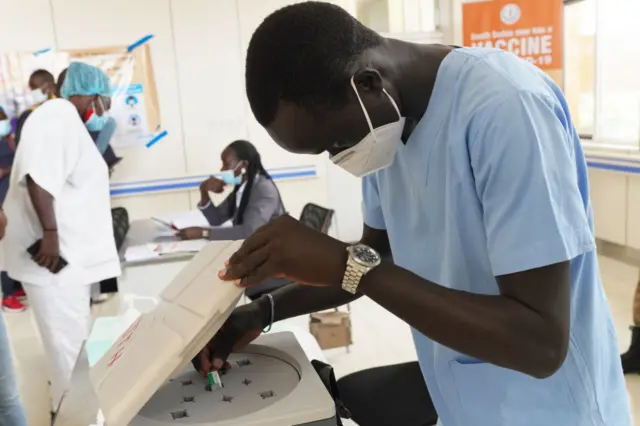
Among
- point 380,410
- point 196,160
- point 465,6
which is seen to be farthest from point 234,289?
point 196,160

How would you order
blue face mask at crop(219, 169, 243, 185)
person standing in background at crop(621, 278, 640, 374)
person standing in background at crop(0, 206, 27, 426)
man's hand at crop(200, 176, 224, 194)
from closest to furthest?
person standing in background at crop(0, 206, 27, 426)
person standing in background at crop(621, 278, 640, 374)
blue face mask at crop(219, 169, 243, 185)
man's hand at crop(200, 176, 224, 194)

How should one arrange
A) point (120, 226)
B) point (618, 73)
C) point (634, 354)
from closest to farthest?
point (634, 354), point (120, 226), point (618, 73)

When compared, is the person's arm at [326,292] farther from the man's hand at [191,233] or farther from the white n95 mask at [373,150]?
the man's hand at [191,233]

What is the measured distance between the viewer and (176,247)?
2.79 metres

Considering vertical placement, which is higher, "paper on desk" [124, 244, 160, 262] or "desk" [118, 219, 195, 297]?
"paper on desk" [124, 244, 160, 262]

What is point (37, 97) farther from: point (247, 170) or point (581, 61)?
point (581, 61)

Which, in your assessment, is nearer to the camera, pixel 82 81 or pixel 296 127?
pixel 296 127

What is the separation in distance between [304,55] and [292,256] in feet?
0.75

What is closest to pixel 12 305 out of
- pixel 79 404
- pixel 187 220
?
pixel 187 220

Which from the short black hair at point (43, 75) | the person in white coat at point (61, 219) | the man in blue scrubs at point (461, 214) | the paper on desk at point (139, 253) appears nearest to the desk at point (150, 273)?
the paper on desk at point (139, 253)

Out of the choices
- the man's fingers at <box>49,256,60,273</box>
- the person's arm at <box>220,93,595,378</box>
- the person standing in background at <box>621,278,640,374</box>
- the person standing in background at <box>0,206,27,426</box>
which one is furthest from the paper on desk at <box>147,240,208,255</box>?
the person's arm at <box>220,93,595,378</box>

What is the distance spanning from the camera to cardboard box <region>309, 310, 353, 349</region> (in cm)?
297

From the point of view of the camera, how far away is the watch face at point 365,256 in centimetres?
64

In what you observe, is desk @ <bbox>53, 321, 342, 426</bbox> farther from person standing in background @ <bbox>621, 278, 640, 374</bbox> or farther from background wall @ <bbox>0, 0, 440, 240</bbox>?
background wall @ <bbox>0, 0, 440, 240</bbox>
